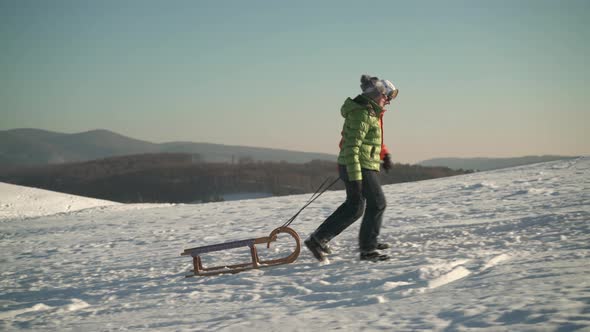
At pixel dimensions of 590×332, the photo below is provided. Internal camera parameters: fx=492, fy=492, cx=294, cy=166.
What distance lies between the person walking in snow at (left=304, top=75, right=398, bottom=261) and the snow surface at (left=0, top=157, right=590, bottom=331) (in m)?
0.28

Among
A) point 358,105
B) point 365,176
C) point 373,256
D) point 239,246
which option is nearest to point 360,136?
point 358,105

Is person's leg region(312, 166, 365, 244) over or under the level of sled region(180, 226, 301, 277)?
over

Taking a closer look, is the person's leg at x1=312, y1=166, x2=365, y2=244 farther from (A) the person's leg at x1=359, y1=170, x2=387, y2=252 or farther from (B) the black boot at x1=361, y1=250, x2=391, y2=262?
(B) the black boot at x1=361, y1=250, x2=391, y2=262

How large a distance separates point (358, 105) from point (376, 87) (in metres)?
0.31

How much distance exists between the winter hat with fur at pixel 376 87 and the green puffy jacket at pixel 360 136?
11 cm

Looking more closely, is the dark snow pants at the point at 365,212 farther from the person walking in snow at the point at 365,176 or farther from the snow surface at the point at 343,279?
the snow surface at the point at 343,279

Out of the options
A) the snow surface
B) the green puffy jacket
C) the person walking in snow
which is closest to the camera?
the snow surface

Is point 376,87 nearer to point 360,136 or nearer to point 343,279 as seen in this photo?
point 360,136

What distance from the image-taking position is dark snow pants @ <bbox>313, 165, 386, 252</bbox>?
5535mm

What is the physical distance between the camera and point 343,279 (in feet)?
15.6

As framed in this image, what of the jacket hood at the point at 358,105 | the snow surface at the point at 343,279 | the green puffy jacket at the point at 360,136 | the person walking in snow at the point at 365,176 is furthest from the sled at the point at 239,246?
the jacket hood at the point at 358,105

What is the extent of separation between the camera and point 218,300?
14.9ft

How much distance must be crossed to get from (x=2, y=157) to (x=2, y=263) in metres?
201

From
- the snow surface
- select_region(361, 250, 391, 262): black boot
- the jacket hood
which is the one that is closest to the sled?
the snow surface
